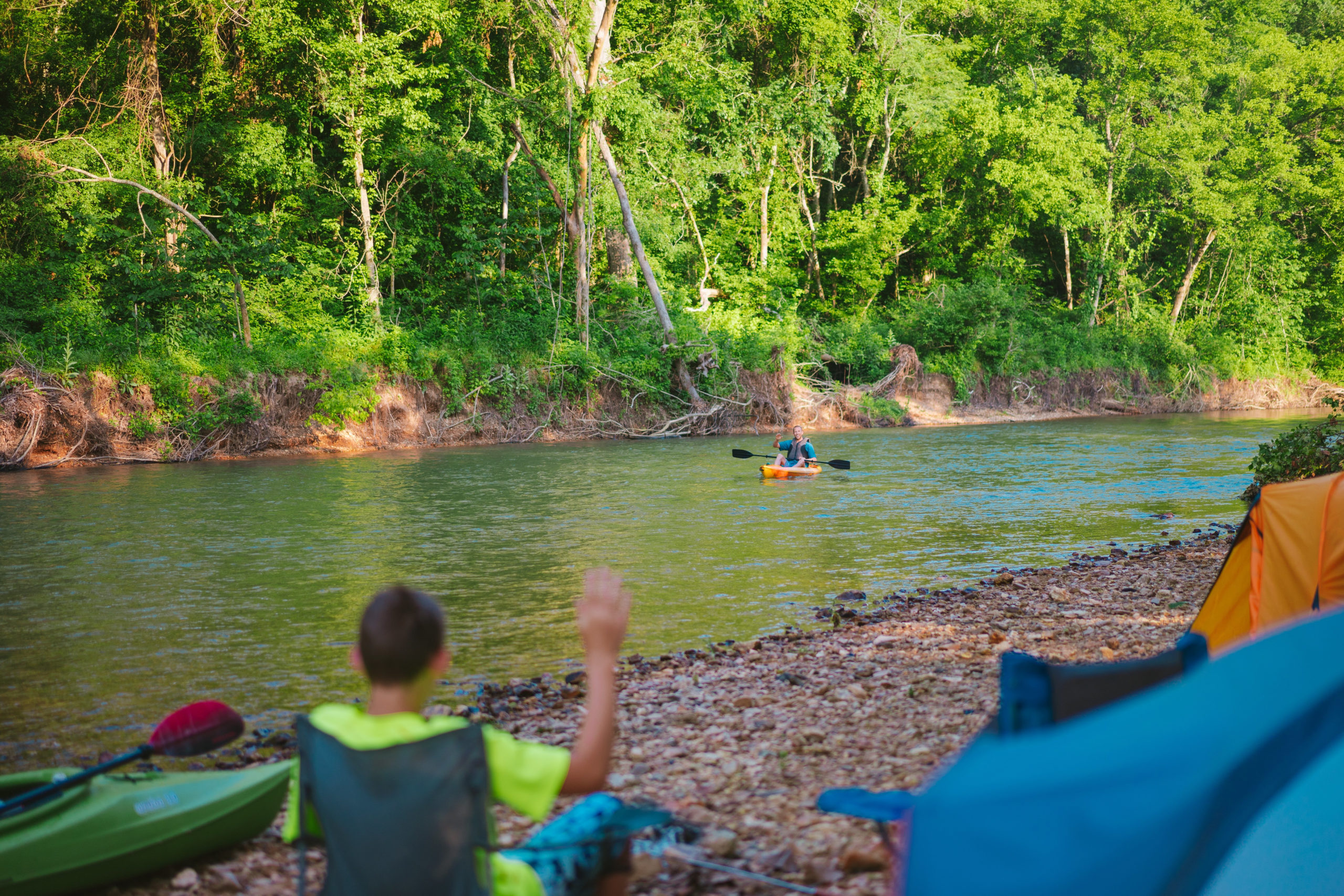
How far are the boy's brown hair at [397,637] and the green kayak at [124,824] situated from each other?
1843mm

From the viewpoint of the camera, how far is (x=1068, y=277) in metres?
43.8

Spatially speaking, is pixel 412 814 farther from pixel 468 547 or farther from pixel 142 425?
pixel 142 425

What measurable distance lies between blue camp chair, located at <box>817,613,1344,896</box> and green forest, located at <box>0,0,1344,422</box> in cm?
2644

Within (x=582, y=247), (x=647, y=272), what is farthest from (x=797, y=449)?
(x=582, y=247)

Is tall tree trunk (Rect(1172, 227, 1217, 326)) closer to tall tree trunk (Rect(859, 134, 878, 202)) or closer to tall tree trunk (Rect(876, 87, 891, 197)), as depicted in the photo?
tall tree trunk (Rect(876, 87, 891, 197))

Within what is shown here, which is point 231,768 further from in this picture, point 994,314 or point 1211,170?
point 1211,170

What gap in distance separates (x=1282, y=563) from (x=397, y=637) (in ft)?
17.8

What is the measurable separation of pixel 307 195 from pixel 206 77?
4.35m

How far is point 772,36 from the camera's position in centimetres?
4016

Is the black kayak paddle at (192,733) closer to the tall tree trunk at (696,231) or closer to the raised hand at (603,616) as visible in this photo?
the raised hand at (603,616)

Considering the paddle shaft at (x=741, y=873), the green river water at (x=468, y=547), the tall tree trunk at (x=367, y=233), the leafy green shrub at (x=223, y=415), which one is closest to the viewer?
the paddle shaft at (x=741, y=873)

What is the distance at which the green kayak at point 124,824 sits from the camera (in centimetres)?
352

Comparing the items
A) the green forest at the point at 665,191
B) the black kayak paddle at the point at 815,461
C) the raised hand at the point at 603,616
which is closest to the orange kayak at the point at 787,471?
the black kayak paddle at the point at 815,461

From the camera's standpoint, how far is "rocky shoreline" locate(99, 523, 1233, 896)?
3799mm
